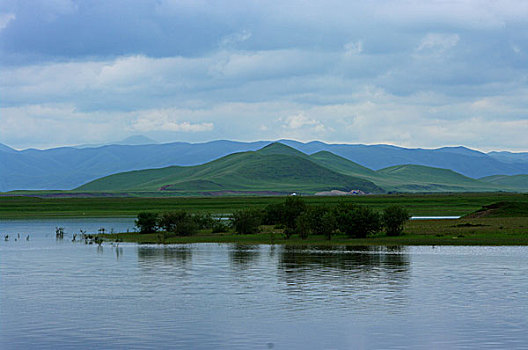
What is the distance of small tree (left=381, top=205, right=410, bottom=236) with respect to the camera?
254ft

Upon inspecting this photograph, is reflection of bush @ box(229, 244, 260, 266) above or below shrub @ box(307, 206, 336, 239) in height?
below

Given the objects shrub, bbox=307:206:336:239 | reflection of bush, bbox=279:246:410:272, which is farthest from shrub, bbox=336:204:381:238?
reflection of bush, bbox=279:246:410:272

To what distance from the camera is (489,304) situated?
3484cm

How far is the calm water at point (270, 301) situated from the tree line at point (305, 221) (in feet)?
54.9

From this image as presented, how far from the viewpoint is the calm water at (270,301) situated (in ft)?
91.6

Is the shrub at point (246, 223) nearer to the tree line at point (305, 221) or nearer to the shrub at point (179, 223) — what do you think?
the tree line at point (305, 221)

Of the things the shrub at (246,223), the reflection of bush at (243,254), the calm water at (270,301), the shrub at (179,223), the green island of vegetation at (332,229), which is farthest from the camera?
the shrub at (179,223)

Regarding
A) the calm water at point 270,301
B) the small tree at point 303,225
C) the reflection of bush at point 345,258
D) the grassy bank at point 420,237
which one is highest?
the small tree at point 303,225

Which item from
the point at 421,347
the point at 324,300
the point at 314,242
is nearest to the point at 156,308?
the point at 324,300

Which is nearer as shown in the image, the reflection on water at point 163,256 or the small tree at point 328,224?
the reflection on water at point 163,256

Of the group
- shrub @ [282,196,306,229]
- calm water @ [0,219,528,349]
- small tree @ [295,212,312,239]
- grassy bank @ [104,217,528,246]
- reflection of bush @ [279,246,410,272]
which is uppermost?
shrub @ [282,196,306,229]

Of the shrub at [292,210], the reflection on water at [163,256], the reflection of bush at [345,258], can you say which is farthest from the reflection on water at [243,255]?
the shrub at [292,210]

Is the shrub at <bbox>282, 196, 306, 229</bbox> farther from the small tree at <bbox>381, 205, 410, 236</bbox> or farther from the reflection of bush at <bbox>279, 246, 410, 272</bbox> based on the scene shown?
the reflection of bush at <bbox>279, 246, 410, 272</bbox>

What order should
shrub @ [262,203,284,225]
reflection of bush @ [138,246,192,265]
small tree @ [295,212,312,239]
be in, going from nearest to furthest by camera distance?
reflection of bush @ [138,246,192,265] → small tree @ [295,212,312,239] → shrub @ [262,203,284,225]
